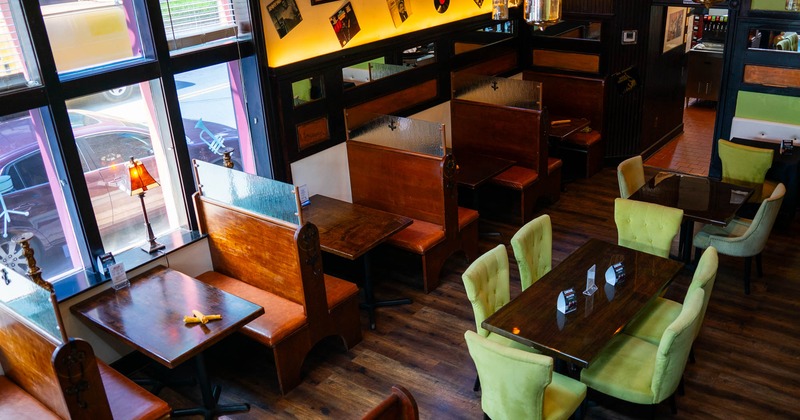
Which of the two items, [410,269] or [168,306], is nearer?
[168,306]

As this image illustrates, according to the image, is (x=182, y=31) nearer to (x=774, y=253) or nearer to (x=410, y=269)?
(x=410, y=269)

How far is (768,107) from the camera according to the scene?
6.94m

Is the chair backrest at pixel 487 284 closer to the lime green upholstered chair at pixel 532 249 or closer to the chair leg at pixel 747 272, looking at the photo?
the lime green upholstered chair at pixel 532 249

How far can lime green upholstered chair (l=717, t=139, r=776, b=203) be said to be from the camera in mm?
6035

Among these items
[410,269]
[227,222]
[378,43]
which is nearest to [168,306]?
[227,222]

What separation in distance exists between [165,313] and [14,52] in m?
1.86

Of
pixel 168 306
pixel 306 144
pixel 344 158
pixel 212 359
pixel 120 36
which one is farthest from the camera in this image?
pixel 344 158

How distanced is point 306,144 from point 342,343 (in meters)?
1.79

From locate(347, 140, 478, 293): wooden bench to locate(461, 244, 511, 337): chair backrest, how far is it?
3.98 feet

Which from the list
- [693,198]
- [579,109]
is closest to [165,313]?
[693,198]

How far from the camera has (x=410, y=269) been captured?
20.4ft

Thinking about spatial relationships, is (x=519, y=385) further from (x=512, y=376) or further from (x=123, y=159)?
(x=123, y=159)

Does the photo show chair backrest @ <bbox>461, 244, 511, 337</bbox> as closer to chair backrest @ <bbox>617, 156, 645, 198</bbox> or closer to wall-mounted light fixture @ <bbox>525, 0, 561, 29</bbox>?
wall-mounted light fixture @ <bbox>525, 0, 561, 29</bbox>

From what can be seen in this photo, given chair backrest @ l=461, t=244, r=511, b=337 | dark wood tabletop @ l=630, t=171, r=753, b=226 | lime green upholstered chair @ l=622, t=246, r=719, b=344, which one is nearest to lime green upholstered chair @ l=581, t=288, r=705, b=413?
lime green upholstered chair @ l=622, t=246, r=719, b=344
